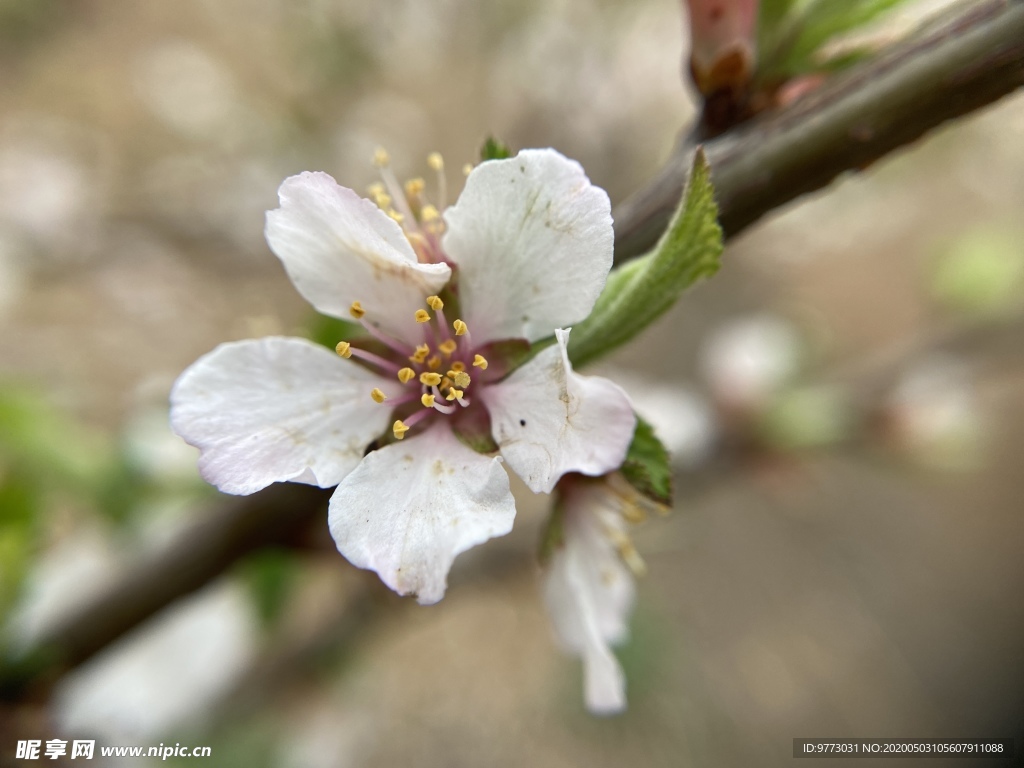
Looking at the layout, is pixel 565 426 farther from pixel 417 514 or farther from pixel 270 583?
pixel 270 583

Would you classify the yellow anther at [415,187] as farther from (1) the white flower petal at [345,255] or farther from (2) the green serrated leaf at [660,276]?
(2) the green serrated leaf at [660,276]

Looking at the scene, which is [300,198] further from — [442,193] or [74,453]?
[74,453]

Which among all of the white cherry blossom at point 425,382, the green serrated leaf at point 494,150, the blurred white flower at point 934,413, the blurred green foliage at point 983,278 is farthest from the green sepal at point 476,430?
the blurred green foliage at point 983,278

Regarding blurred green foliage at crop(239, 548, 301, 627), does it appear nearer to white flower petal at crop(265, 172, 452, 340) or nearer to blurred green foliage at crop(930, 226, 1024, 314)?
white flower petal at crop(265, 172, 452, 340)

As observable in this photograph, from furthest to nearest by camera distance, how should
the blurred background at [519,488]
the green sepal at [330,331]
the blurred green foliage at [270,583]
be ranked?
the blurred background at [519,488] → the blurred green foliage at [270,583] → the green sepal at [330,331]

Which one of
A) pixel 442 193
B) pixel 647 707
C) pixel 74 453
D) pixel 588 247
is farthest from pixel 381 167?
pixel 647 707

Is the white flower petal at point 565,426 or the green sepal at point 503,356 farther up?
the green sepal at point 503,356
